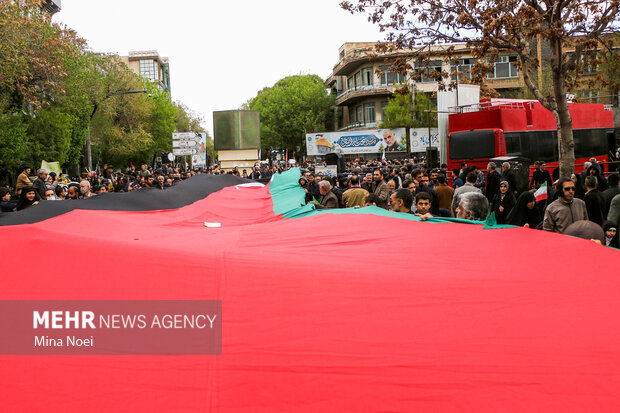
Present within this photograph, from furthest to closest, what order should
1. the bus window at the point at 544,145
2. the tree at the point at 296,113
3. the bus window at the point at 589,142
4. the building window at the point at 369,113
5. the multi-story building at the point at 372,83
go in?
1. the tree at the point at 296,113
2. the building window at the point at 369,113
3. the multi-story building at the point at 372,83
4. the bus window at the point at 589,142
5. the bus window at the point at 544,145

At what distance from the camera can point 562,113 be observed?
13766 millimetres

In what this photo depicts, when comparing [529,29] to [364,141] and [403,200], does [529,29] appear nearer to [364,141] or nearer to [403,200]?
[403,200]

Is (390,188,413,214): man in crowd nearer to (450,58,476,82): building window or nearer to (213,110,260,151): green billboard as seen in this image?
(450,58,476,82): building window

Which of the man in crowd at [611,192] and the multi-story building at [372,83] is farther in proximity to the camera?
the multi-story building at [372,83]

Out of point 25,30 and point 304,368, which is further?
point 25,30

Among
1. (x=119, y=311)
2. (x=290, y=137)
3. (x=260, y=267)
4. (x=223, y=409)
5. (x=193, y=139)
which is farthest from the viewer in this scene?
(x=290, y=137)

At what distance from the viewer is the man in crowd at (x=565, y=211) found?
777 cm

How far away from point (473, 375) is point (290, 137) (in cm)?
7852

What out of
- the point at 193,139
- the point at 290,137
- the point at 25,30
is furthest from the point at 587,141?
the point at 290,137

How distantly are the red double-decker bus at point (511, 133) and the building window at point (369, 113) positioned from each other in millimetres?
43435

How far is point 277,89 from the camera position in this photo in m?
81.6

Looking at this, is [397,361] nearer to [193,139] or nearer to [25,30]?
[25,30]

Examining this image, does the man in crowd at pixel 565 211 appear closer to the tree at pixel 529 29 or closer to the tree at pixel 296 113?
the tree at pixel 529 29

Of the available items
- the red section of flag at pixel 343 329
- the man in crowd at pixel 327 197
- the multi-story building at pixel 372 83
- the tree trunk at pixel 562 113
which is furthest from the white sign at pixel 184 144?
the multi-story building at pixel 372 83
